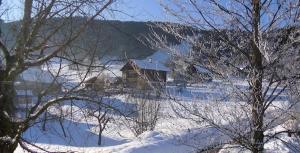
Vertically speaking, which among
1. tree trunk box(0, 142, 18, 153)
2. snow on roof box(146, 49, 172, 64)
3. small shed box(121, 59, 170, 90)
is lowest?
tree trunk box(0, 142, 18, 153)

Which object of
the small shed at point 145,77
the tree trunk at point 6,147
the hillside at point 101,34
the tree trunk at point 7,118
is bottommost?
the tree trunk at point 6,147

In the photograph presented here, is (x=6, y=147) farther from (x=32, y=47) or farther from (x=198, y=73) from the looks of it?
(x=198, y=73)

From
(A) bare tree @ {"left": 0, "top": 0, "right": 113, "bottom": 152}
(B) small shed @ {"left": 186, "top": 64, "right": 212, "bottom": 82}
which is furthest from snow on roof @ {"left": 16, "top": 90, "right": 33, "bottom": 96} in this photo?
(B) small shed @ {"left": 186, "top": 64, "right": 212, "bottom": 82}

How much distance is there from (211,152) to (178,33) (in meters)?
2.08

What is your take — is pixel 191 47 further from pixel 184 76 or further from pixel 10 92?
pixel 10 92

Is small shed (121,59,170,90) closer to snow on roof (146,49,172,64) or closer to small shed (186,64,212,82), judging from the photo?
snow on roof (146,49,172,64)

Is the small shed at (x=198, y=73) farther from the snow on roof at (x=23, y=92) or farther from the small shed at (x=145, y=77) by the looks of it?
the snow on roof at (x=23, y=92)

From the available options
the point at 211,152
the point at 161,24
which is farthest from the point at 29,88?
the point at 211,152

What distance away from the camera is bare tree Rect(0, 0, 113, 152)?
8.88 metres

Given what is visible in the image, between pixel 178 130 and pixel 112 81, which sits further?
pixel 112 81

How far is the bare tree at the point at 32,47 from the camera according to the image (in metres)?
8.88

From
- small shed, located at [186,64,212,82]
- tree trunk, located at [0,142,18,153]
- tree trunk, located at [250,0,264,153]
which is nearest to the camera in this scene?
tree trunk, located at [250,0,264,153]

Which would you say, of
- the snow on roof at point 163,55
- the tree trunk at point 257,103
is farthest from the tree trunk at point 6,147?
the tree trunk at point 257,103

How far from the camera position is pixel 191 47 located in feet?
27.5
